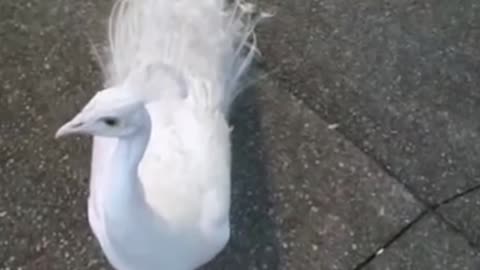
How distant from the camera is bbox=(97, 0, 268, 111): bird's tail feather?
199 cm

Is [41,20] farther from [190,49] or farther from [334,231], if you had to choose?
[334,231]

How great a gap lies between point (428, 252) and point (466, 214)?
0.46ft

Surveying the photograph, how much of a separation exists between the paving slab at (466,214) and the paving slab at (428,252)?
2 cm

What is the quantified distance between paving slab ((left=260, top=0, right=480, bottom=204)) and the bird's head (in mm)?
804

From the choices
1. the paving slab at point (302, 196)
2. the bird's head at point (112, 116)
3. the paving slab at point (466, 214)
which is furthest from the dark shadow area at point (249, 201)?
the bird's head at point (112, 116)

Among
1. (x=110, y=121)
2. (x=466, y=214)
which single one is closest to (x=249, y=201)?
(x=466, y=214)

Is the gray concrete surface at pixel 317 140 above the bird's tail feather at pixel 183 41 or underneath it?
underneath

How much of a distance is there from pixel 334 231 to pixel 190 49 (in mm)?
494

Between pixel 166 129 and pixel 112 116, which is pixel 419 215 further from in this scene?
pixel 112 116

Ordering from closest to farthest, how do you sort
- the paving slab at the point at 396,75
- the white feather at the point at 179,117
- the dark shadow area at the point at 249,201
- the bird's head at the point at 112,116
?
the bird's head at the point at 112,116 → the white feather at the point at 179,117 → the dark shadow area at the point at 249,201 → the paving slab at the point at 396,75

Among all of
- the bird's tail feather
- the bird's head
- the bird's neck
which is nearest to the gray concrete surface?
the bird's tail feather

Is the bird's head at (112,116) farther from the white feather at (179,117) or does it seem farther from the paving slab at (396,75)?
the paving slab at (396,75)

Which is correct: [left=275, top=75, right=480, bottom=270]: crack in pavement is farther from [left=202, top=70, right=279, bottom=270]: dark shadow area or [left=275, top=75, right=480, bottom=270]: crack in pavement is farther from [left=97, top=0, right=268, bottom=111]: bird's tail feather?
[left=97, top=0, right=268, bottom=111]: bird's tail feather

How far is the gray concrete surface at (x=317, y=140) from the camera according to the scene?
1938mm
